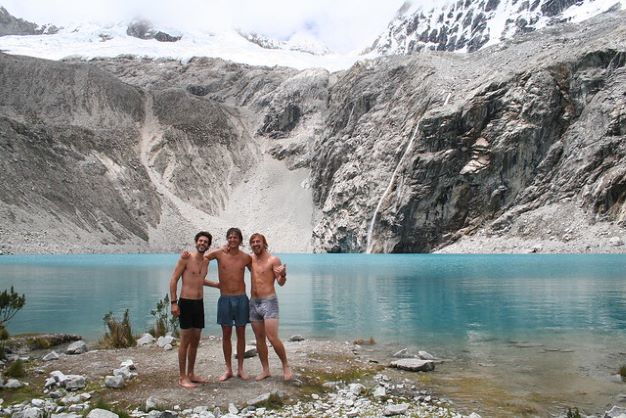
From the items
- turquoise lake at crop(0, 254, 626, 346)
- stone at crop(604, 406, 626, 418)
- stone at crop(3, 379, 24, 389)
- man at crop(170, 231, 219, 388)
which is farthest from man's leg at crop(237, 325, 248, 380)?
turquoise lake at crop(0, 254, 626, 346)

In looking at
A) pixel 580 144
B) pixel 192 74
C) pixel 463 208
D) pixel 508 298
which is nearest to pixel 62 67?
pixel 192 74

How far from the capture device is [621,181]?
256 ft

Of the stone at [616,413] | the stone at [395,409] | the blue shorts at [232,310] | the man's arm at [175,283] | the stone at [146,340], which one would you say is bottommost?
the stone at [616,413]

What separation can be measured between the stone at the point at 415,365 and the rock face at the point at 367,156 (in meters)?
68.1

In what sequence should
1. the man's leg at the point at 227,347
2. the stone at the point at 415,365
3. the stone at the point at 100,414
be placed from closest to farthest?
1. the stone at the point at 100,414
2. the man's leg at the point at 227,347
3. the stone at the point at 415,365

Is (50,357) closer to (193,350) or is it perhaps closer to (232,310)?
(193,350)

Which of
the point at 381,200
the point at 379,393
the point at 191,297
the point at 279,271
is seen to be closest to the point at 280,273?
the point at 279,271

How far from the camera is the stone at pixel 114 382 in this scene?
10.7 metres

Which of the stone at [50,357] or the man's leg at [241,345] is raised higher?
the man's leg at [241,345]

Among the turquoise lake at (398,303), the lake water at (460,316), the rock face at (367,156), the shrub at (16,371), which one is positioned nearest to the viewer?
the shrub at (16,371)

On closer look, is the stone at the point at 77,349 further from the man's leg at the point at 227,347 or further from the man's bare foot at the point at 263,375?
the man's bare foot at the point at 263,375

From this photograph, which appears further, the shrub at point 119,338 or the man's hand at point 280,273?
the shrub at point 119,338

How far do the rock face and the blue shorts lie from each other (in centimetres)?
7248

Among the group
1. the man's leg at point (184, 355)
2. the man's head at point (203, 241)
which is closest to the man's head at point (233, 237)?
the man's head at point (203, 241)
